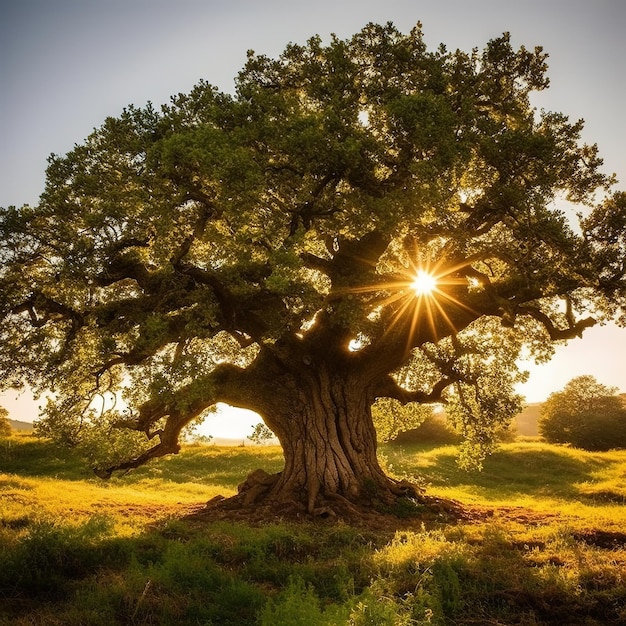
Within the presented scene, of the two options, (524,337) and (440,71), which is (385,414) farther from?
(440,71)

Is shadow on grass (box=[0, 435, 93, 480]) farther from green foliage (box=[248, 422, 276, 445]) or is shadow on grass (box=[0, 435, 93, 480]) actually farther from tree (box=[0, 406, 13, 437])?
green foliage (box=[248, 422, 276, 445])

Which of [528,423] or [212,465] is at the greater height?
[212,465]

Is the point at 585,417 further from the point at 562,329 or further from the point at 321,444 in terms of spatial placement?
the point at 321,444

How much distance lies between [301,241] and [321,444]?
7918mm

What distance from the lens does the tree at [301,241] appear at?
13414mm

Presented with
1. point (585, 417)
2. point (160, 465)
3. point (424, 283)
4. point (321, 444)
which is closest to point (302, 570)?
point (321, 444)

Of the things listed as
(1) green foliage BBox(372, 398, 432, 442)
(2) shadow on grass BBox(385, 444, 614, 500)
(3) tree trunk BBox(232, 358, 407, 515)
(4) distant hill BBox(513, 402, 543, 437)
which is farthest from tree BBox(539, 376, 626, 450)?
(4) distant hill BBox(513, 402, 543, 437)

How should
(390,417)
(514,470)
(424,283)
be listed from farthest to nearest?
1. (514,470)
2. (390,417)
3. (424,283)

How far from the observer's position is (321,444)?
1766cm

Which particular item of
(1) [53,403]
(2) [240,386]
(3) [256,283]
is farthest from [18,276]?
(2) [240,386]

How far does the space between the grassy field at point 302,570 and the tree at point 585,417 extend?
3282cm

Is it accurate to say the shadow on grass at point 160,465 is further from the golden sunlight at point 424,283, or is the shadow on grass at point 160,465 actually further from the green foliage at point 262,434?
the golden sunlight at point 424,283

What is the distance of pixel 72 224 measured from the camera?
13961 millimetres

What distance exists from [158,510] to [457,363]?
12989 millimetres
